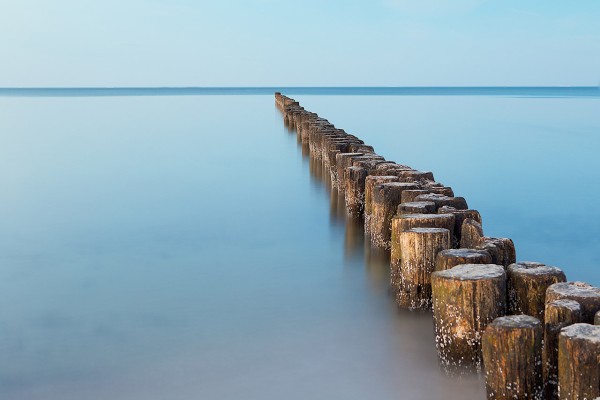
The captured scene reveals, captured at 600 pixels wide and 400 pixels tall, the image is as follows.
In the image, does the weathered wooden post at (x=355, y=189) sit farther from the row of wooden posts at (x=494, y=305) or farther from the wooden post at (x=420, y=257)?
the wooden post at (x=420, y=257)

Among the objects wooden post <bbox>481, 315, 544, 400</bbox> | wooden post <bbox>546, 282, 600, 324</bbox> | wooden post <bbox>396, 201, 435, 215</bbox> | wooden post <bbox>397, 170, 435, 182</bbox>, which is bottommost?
wooden post <bbox>481, 315, 544, 400</bbox>

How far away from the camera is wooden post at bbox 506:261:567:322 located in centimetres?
325

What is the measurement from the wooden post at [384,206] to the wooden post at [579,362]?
286cm

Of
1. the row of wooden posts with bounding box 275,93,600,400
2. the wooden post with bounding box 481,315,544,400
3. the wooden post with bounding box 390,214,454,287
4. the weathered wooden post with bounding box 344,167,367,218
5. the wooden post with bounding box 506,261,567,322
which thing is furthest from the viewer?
the weathered wooden post with bounding box 344,167,367,218

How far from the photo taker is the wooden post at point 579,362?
245cm

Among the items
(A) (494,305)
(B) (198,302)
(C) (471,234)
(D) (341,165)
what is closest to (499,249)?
(C) (471,234)

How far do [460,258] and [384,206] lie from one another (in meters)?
1.96

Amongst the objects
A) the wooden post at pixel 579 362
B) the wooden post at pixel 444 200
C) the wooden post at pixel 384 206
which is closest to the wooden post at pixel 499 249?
the wooden post at pixel 444 200

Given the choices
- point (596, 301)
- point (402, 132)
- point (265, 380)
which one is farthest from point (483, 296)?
point (402, 132)

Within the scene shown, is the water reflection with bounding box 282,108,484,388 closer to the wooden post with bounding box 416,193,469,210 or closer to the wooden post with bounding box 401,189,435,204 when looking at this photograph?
the wooden post with bounding box 401,189,435,204

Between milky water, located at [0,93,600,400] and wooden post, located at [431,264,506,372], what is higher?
wooden post, located at [431,264,506,372]

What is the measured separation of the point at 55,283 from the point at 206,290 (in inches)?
43.0

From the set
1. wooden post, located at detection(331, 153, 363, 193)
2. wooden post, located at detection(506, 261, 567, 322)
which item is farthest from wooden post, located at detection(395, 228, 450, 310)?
wooden post, located at detection(331, 153, 363, 193)

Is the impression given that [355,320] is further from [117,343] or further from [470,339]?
[117,343]
